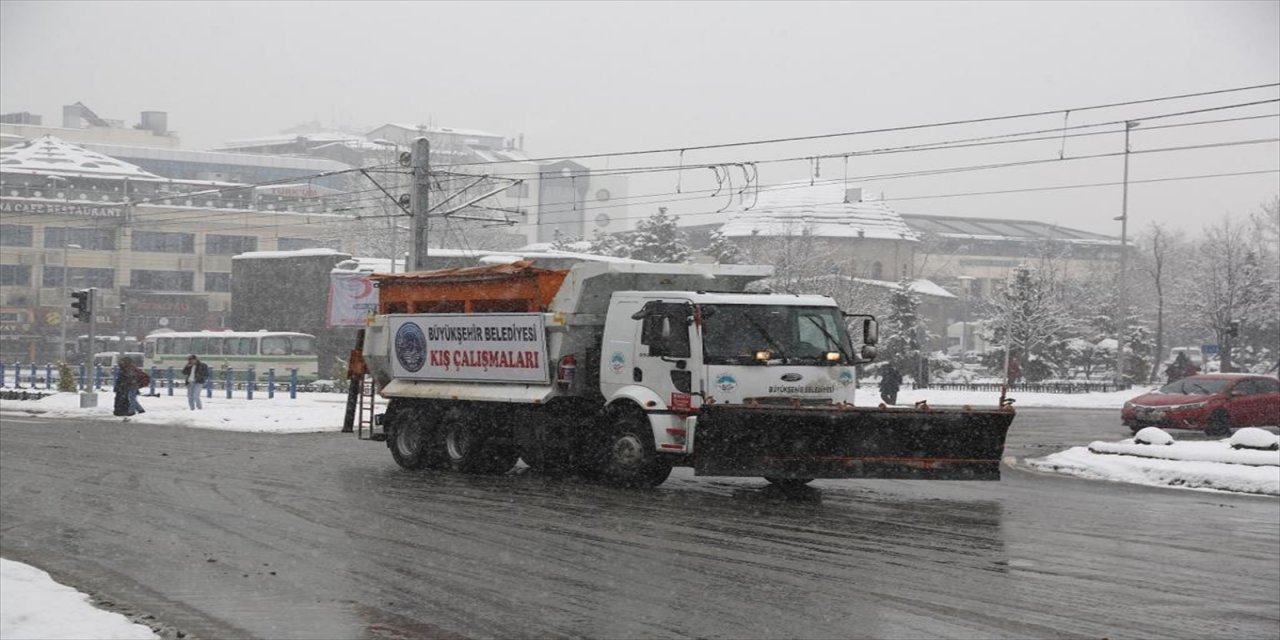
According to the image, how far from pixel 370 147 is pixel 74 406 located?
106841 mm

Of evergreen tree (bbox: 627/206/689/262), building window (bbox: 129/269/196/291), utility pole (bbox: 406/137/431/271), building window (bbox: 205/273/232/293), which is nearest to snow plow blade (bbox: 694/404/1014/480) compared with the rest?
utility pole (bbox: 406/137/431/271)

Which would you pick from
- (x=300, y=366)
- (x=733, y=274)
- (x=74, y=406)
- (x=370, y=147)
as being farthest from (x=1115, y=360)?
(x=370, y=147)

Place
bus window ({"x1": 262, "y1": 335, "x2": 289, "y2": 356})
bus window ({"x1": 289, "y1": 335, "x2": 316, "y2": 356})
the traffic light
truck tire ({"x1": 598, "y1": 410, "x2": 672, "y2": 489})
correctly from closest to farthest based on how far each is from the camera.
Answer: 1. truck tire ({"x1": 598, "y1": 410, "x2": 672, "y2": 489})
2. the traffic light
3. bus window ({"x1": 262, "y1": 335, "x2": 289, "y2": 356})
4. bus window ({"x1": 289, "y1": 335, "x2": 316, "y2": 356})

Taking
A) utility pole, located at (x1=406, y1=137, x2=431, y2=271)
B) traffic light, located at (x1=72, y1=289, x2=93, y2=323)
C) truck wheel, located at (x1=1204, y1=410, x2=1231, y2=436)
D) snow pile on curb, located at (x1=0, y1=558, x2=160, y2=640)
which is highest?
utility pole, located at (x1=406, y1=137, x2=431, y2=271)

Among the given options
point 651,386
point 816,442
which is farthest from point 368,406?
point 816,442

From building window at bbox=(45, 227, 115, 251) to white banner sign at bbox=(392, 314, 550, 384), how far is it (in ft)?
247

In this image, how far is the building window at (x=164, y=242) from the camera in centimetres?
9900

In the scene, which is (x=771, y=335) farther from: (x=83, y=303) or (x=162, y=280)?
(x=162, y=280)

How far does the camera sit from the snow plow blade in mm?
16109

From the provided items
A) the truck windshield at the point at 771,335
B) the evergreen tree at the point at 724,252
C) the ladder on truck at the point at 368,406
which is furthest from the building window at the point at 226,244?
the truck windshield at the point at 771,335

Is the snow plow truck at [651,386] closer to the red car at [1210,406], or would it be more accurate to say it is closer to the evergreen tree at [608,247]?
the red car at [1210,406]

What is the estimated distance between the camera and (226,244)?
101 meters

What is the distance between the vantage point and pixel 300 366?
2484 inches

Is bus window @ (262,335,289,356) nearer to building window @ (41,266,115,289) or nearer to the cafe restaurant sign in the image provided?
building window @ (41,266,115,289)
